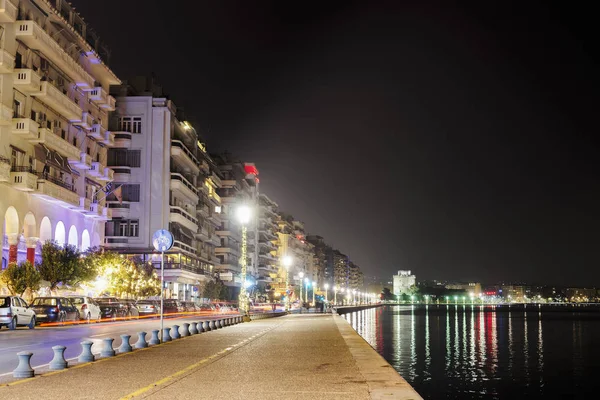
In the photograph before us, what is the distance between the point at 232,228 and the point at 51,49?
259 feet

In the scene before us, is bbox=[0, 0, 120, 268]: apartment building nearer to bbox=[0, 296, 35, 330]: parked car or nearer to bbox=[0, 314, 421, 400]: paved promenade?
bbox=[0, 296, 35, 330]: parked car

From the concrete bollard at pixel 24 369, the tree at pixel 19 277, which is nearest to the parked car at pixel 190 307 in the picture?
the tree at pixel 19 277

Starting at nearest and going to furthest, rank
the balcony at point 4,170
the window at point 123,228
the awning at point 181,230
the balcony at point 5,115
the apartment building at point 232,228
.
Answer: the balcony at point 4,170
the balcony at point 5,115
the window at point 123,228
the awning at point 181,230
the apartment building at point 232,228

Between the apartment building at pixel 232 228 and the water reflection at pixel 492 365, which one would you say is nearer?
the water reflection at pixel 492 365

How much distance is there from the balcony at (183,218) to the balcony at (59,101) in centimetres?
2405

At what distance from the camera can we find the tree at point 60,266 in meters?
52.5

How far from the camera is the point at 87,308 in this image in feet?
148

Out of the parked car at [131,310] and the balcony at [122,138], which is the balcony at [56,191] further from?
the balcony at [122,138]

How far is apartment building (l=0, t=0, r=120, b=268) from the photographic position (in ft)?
164

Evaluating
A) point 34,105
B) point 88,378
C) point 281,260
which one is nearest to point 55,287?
point 34,105

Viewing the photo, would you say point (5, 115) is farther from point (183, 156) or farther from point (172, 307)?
point (183, 156)

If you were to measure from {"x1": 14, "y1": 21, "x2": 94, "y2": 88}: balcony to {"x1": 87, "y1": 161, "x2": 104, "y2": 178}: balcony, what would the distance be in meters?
7.07

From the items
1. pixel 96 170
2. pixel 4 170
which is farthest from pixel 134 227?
pixel 4 170

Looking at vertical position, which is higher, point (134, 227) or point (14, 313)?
point (134, 227)
